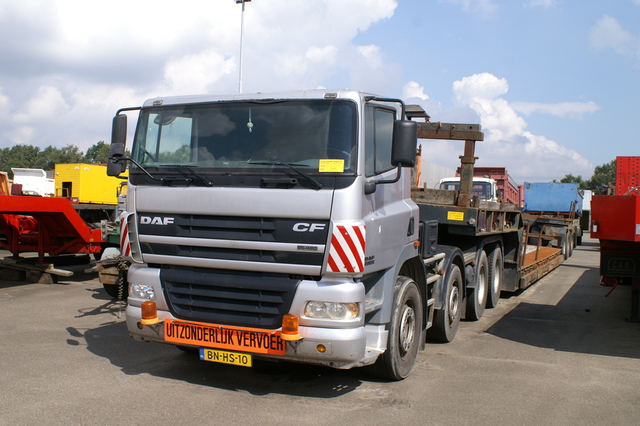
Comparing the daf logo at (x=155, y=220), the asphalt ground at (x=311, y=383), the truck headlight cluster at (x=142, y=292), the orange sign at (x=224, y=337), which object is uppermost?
the daf logo at (x=155, y=220)

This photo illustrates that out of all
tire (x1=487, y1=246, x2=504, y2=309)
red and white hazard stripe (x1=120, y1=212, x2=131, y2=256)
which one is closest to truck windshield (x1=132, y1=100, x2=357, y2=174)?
red and white hazard stripe (x1=120, y1=212, x2=131, y2=256)

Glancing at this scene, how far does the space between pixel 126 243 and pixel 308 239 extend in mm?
1924

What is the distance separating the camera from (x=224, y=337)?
4785 mm

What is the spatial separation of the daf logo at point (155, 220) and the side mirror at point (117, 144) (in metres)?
0.59

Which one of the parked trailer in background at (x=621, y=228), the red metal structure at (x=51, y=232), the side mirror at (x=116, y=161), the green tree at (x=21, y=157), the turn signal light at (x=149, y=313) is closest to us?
the turn signal light at (x=149, y=313)

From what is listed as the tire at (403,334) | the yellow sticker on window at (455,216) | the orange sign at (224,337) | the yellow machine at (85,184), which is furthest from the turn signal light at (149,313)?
the yellow machine at (85,184)

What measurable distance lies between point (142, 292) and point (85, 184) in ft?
58.1

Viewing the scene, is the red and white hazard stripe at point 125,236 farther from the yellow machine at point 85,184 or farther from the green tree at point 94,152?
the green tree at point 94,152

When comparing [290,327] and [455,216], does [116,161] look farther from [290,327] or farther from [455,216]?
[455,216]

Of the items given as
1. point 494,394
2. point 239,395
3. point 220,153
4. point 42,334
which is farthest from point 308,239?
point 42,334

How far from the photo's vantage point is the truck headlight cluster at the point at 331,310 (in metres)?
4.54

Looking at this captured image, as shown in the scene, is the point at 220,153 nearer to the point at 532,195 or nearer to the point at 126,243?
the point at 126,243

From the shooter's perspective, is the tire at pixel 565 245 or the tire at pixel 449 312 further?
the tire at pixel 565 245

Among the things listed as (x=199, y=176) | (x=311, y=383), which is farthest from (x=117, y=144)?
(x=311, y=383)
